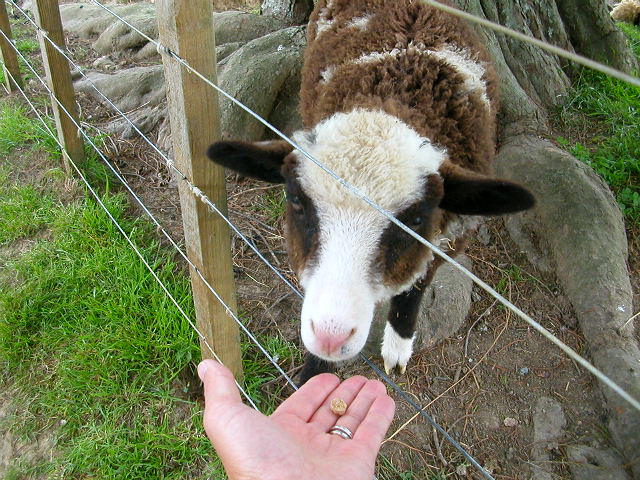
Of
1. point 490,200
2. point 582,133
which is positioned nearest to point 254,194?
point 490,200

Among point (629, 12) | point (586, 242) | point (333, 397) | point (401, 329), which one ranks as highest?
point (629, 12)

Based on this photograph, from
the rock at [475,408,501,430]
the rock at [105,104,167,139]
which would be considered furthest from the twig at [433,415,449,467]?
the rock at [105,104,167,139]

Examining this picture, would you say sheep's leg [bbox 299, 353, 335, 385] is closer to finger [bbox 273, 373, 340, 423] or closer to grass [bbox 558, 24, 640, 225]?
finger [bbox 273, 373, 340, 423]

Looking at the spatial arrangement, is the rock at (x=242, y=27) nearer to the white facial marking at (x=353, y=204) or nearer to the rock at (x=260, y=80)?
the rock at (x=260, y=80)

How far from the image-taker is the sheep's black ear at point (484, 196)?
1792mm

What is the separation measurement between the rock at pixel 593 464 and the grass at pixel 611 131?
1979 millimetres

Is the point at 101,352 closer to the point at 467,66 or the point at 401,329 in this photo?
the point at 401,329

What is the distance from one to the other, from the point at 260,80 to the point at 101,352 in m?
2.60

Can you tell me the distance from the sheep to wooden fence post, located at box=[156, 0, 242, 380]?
10603 mm

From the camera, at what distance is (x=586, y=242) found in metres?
3.29

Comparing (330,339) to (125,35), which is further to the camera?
(125,35)

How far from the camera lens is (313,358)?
8.61 ft

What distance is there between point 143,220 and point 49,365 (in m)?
1.19

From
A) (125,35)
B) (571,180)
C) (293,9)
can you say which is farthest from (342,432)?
(125,35)
